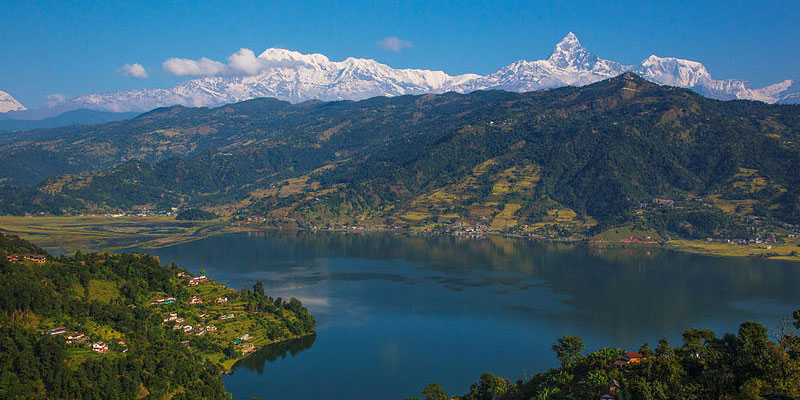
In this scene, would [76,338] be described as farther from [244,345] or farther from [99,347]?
[244,345]

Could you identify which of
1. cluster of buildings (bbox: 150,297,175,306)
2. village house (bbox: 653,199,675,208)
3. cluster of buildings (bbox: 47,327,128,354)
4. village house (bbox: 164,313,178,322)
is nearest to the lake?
village house (bbox: 164,313,178,322)

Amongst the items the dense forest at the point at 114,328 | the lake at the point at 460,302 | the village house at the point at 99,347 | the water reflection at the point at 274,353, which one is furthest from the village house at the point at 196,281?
the village house at the point at 99,347

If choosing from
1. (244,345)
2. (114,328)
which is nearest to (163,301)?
(114,328)

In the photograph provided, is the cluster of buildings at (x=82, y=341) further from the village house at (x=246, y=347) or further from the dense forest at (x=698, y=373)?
the dense forest at (x=698, y=373)

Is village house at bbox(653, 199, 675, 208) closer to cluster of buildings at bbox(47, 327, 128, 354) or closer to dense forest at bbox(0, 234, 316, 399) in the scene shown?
dense forest at bbox(0, 234, 316, 399)

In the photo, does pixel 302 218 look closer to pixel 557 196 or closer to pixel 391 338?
pixel 557 196

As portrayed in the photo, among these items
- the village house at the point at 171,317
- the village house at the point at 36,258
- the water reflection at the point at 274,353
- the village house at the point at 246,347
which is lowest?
the water reflection at the point at 274,353
